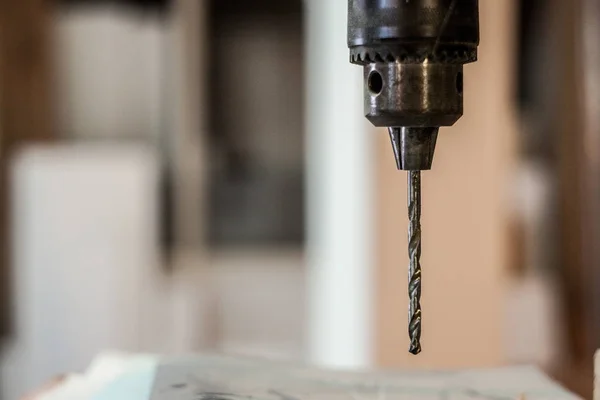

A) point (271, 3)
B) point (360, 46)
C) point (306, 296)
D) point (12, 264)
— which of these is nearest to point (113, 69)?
point (271, 3)

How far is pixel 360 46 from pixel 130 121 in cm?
200

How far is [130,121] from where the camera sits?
228cm

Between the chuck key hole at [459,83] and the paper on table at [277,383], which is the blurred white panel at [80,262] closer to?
the paper on table at [277,383]

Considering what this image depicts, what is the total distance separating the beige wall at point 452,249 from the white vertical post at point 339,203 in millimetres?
25

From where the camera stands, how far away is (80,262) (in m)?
1.59

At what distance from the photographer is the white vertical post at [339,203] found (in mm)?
1056

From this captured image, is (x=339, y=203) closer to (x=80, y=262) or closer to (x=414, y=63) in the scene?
(x=80, y=262)

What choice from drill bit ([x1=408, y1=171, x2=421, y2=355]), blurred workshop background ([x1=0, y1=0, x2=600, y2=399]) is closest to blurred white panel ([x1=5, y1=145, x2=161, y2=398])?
blurred workshop background ([x1=0, y1=0, x2=600, y2=399])

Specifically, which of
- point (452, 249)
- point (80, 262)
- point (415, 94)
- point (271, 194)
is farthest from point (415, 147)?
point (271, 194)

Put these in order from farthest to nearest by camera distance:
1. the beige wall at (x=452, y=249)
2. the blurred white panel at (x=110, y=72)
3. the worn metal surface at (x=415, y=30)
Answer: the blurred white panel at (x=110, y=72) < the beige wall at (x=452, y=249) < the worn metal surface at (x=415, y=30)

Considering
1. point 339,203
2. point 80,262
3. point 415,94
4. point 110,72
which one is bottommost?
point 80,262

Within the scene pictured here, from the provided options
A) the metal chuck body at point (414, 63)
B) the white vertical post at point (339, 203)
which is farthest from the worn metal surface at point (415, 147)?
the white vertical post at point (339, 203)

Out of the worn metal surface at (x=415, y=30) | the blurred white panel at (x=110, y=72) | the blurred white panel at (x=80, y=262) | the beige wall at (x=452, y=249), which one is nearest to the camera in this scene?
the worn metal surface at (x=415, y=30)

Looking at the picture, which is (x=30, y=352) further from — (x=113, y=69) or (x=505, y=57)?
(x=505, y=57)
